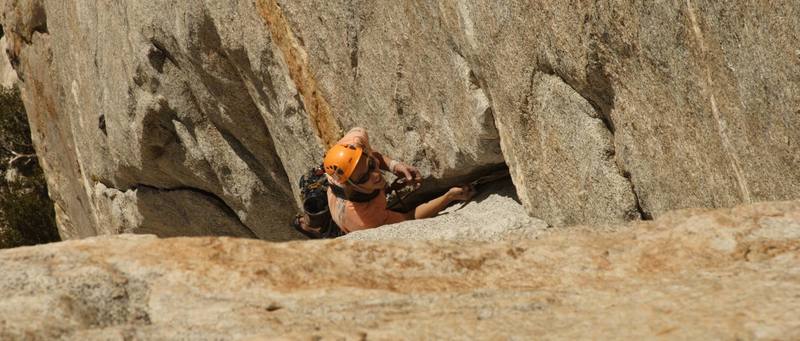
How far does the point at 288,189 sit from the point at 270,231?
1436 mm

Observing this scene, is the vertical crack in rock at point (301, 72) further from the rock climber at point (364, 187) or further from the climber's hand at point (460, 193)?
the climber's hand at point (460, 193)

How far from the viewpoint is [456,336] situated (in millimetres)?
3877

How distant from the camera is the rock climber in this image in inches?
389

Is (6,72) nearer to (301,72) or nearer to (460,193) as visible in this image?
Answer: (301,72)

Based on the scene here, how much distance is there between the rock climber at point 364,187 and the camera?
9883 mm

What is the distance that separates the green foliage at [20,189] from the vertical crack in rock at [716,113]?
24616 millimetres

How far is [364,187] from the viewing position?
1023 cm

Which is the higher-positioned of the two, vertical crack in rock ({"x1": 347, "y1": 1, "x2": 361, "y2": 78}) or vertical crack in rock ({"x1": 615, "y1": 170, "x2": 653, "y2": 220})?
vertical crack in rock ({"x1": 347, "y1": 1, "x2": 361, "y2": 78})

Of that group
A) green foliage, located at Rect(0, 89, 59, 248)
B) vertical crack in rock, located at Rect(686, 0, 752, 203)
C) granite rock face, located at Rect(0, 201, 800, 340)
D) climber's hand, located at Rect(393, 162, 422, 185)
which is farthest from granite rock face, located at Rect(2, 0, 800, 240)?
green foliage, located at Rect(0, 89, 59, 248)

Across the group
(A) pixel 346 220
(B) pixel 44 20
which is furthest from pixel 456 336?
(B) pixel 44 20

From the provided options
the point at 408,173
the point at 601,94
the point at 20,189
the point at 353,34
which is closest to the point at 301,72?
the point at 353,34

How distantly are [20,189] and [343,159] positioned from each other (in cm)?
2206

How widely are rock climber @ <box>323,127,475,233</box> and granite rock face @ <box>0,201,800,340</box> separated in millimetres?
5020

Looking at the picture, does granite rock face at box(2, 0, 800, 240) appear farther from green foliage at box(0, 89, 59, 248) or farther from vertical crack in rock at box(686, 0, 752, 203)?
green foliage at box(0, 89, 59, 248)
